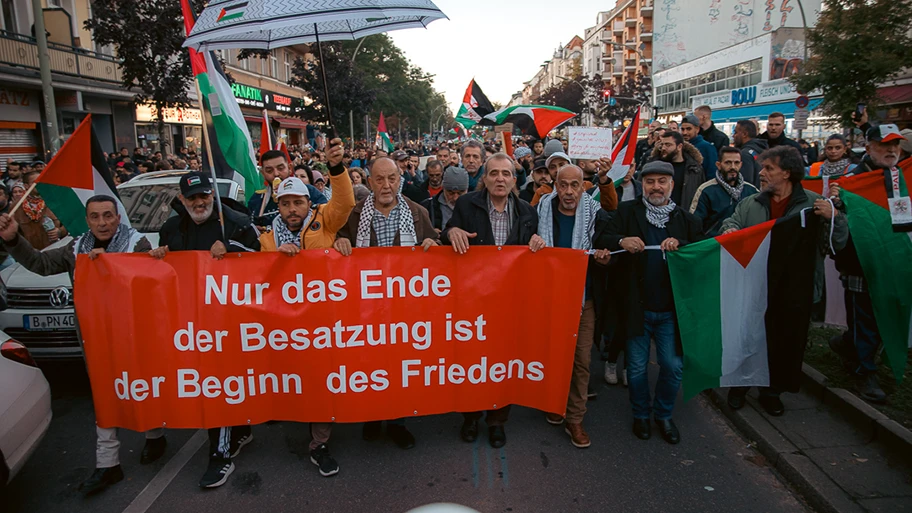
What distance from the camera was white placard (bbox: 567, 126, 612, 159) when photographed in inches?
219

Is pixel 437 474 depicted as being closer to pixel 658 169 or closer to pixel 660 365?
pixel 660 365

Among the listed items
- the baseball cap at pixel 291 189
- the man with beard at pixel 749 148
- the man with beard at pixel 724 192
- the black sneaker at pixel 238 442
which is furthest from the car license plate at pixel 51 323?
the man with beard at pixel 749 148

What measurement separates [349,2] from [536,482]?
12.3ft

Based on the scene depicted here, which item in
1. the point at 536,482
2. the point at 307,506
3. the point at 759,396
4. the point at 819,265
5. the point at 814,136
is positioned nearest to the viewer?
the point at 307,506

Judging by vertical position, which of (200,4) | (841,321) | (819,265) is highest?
(200,4)

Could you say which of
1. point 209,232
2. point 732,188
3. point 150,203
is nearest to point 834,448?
point 732,188

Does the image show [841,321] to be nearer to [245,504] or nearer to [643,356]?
[643,356]

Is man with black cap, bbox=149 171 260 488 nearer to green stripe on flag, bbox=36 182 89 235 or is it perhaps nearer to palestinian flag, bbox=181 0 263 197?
palestinian flag, bbox=181 0 263 197

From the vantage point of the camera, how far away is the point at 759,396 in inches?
199

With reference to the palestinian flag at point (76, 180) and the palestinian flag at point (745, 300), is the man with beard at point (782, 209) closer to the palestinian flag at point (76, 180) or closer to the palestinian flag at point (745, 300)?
the palestinian flag at point (745, 300)

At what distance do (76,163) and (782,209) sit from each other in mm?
5257

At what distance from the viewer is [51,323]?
5.42 meters

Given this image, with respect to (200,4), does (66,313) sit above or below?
below

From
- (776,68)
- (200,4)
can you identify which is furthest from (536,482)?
(776,68)
